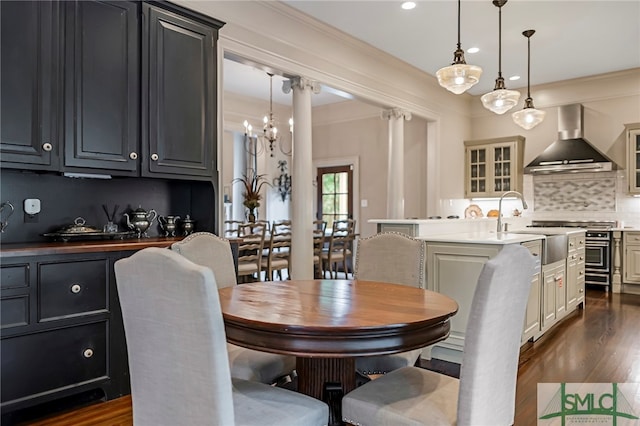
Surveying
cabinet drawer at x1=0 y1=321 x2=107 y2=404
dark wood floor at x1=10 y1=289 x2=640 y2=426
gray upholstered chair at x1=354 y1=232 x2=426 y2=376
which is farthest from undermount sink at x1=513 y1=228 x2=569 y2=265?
cabinet drawer at x1=0 y1=321 x2=107 y2=404

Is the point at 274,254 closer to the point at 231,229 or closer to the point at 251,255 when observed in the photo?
the point at 251,255

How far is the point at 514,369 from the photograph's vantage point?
157 centimetres

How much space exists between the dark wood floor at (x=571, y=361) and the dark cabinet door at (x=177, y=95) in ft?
4.80

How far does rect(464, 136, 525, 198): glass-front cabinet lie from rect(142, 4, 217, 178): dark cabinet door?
5427 millimetres

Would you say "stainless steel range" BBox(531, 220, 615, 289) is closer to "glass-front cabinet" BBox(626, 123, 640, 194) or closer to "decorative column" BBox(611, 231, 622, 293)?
"decorative column" BBox(611, 231, 622, 293)

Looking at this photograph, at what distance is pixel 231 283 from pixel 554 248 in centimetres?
295

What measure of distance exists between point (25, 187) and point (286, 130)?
6020 millimetres

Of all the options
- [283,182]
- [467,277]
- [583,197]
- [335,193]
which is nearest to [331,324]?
[467,277]

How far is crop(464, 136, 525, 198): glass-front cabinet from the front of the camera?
7172 mm

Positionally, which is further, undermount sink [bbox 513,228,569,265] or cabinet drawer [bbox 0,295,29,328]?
undermount sink [bbox 513,228,569,265]

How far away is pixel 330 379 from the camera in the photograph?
194cm

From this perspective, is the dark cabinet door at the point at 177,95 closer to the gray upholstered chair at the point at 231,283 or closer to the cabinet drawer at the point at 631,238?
the gray upholstered chair at the point at 231,283

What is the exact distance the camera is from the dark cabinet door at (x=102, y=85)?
2564mm

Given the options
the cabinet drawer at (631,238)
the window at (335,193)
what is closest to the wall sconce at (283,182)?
the window at (335,193)
